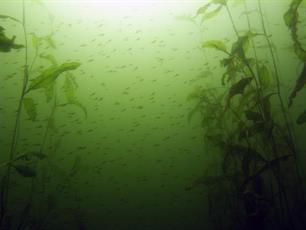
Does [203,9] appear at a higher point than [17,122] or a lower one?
higher

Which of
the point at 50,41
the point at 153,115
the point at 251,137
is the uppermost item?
the point at 50,41

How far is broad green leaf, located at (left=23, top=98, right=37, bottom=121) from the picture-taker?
2.91ft

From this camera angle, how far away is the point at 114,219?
91 cm

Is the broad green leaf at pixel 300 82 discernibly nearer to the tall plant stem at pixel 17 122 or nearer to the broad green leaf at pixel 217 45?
the broad green leaf at pixel 217 45

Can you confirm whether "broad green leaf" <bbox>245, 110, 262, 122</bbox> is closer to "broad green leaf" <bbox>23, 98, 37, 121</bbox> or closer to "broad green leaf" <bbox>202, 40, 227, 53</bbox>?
"broad green leaf" <bbox>202, 40, 227, 53</bbox>

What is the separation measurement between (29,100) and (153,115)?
0.37 m

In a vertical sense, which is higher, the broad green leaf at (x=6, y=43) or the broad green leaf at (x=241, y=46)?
the broad green leaf at (x=6, y=43)

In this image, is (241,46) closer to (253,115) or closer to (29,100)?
→ (253,115)

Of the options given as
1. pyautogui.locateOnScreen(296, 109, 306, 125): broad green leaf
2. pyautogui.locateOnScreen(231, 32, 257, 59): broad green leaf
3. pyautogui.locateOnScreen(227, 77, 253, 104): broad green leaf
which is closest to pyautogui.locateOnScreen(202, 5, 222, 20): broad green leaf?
pyautogui.locateOnScreen(231, 32, 257, 59): broad green leaf

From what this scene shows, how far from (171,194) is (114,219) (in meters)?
0.19

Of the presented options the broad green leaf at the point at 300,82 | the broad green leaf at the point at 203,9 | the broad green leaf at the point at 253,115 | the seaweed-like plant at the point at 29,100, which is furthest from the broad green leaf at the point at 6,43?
the broad green leaf at the point at 300,82

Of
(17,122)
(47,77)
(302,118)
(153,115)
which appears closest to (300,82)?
(302,118)

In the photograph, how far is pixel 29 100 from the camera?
89 cm

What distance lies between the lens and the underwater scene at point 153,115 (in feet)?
2.92
